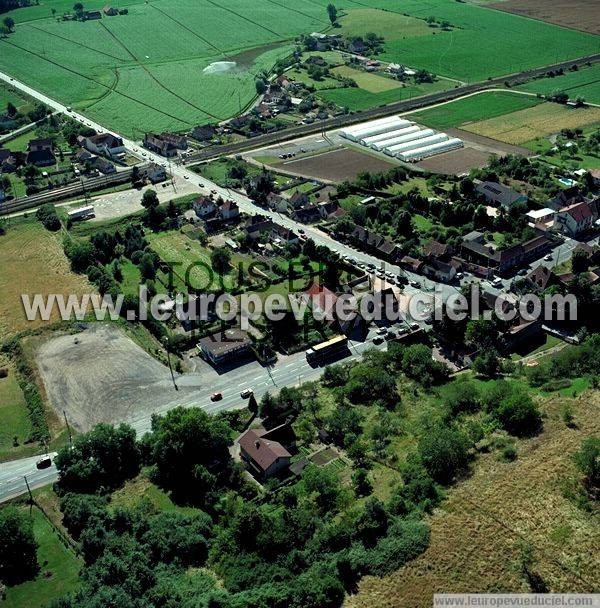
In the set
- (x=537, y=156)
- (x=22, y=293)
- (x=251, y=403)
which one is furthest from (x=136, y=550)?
(x=537, y=156)

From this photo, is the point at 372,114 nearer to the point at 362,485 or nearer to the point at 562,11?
the point at 362,485

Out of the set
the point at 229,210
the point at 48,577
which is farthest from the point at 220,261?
the point at 48,577

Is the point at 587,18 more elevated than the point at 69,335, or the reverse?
the point at 587,18

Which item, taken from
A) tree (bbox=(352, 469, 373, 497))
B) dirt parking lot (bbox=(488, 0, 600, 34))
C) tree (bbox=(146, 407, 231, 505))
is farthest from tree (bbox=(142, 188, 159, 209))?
dirt parking lot (bbox=(488, 0, 600, 34))

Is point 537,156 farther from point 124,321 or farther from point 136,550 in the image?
point 136,550

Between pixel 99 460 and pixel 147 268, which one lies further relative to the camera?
pixel 147 268
